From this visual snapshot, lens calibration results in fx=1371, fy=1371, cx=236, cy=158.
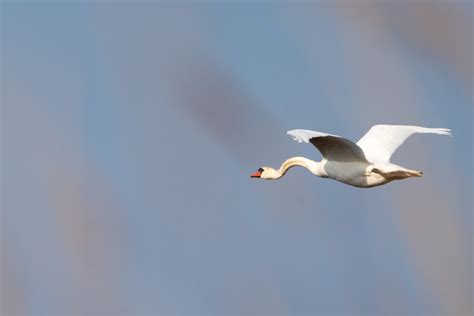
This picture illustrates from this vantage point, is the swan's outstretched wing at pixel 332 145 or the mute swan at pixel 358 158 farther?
the mute swan at pixel 358 158

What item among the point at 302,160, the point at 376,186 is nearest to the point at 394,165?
the point at 376,186

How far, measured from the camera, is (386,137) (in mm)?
15852

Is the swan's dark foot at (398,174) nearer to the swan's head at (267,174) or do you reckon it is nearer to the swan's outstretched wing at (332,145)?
the swan's outstretched wing at (332,145)

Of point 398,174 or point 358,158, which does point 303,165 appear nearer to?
point 358,158

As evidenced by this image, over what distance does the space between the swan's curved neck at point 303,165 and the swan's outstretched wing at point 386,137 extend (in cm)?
70

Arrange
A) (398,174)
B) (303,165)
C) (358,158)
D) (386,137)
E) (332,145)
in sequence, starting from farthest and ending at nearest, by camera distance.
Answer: (386,137)
(303,165)
(358,158)
(332,145)
(398,174)

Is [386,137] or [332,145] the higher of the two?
[386,137]

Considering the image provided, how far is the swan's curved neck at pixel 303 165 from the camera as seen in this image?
14.8 m

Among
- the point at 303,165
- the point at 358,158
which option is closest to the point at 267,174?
the point at 303,165

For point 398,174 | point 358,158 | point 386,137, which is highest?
point 386,137

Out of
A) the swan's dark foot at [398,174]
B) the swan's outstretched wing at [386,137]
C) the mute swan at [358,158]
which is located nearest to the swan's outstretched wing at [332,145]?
the mute swan at [358,158]

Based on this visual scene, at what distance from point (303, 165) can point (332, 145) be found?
3.89ft

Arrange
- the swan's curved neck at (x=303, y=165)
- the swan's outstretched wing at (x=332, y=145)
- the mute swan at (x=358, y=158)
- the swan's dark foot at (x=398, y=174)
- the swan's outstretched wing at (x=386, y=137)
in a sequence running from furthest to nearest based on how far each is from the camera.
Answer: the swan's outstretched wing at (x=386, y=137)
the swan's curved neck at (x=303, y=165)
the mute swan at (x=358, y=158)
the swan's dark foot at (x=398, y=174)
the swan's outstretched wing at (x=332, y=145)

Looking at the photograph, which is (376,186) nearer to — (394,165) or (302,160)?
(394,165)
